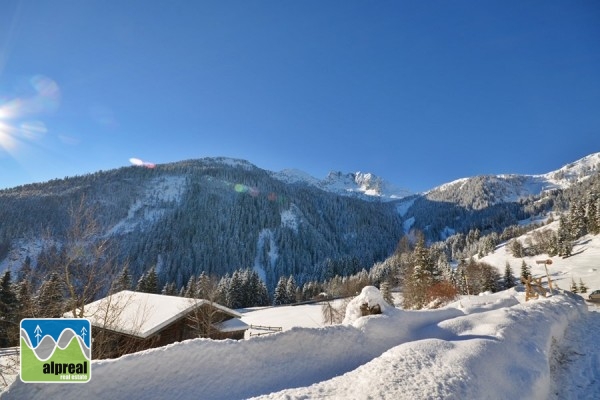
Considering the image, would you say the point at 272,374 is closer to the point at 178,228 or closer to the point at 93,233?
Answer: the point at 93,233

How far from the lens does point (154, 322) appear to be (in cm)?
1545

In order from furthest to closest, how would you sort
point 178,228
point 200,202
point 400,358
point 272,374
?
point 200,202 < point 178,228 < point 400,358 < point 272,374

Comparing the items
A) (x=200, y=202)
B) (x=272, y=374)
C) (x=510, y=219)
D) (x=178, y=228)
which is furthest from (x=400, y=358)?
(x=510, y=219)

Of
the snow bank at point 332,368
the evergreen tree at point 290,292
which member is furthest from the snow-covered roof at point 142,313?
the evergreen tree at point 290,292

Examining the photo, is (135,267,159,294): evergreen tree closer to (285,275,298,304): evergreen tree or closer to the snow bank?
(285,275,298,304): evergreen tree

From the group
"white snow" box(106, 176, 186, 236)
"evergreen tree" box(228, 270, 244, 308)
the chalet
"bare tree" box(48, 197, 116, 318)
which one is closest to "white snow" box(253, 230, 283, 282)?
"white snow" box(106, 176, 186, 236)

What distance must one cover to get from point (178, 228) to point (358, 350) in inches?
6344

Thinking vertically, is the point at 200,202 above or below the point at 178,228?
above

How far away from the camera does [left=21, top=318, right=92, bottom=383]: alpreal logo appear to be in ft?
16.3

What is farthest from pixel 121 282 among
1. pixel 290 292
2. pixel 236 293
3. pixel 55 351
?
pixel 290 292

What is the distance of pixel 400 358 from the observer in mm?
6809

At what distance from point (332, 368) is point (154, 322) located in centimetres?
1202

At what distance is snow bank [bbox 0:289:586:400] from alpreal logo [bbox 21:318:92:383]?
0.23 metres

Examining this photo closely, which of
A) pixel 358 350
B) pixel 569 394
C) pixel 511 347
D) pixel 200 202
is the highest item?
pixel 200 202
